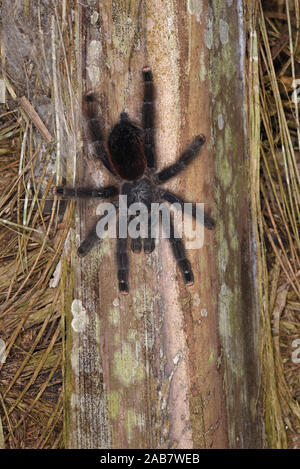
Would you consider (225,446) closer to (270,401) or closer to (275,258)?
(270,401)

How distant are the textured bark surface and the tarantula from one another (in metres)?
0.03

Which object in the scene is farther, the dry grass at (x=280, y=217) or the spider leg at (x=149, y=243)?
the dry grass at (x=280, y=217)

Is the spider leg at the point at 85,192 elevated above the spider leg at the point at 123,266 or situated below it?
above

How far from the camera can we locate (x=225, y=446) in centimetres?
172

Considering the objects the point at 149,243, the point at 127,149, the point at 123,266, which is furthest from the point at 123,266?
the point at 127,149

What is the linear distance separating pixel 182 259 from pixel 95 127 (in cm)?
55

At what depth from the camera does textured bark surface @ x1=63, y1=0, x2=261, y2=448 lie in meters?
1.60

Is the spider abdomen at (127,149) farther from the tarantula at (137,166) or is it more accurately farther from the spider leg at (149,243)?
the spider leg at (149,243)

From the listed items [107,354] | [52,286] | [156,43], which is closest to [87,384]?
[107,354]

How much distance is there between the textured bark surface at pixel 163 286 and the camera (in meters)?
1.60

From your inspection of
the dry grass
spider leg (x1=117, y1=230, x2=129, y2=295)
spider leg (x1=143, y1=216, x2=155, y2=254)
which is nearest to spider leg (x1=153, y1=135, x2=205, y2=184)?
spider leg (x1=143, y1=216, x2=155, y2=254)

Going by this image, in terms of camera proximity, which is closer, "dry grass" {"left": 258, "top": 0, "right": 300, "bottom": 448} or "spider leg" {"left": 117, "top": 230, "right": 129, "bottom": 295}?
"spider leg" {"left": 117, "top": 230, "right": 129, "bottom": 295}

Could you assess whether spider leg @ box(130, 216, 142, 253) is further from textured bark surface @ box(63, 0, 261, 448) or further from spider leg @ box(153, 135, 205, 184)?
spider leg @ box(153, 135, 205, 184)

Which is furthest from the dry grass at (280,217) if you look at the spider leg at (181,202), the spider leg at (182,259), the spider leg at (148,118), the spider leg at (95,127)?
the spider leg at (95,127)
